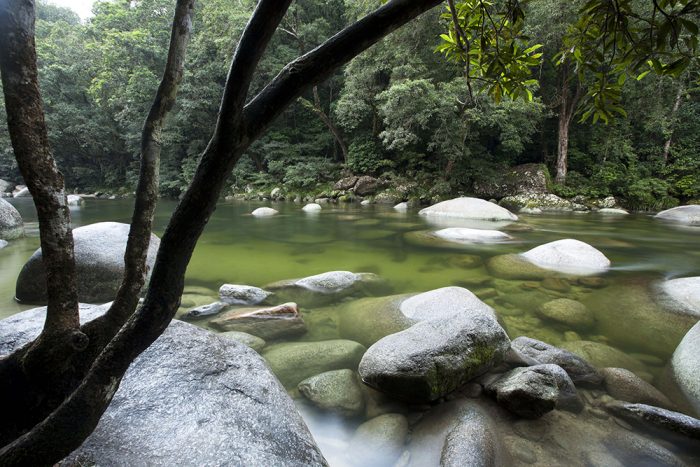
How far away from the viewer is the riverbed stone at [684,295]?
4.16m

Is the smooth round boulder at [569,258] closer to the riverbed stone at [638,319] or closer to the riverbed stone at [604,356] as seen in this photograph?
the riverbed stone at [638,319]

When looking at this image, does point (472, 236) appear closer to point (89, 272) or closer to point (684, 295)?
point (684, 295)

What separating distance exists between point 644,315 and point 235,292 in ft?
17.2

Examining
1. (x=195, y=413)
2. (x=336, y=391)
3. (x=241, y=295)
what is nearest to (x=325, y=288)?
(x=241, y=295)

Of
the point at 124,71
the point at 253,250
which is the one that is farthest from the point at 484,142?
the point at 124,71

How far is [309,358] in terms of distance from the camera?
3.15 metres

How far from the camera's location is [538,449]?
2.12m

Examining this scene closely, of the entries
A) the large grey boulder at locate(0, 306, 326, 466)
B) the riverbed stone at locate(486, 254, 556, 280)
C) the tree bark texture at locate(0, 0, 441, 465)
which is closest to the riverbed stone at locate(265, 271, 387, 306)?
the riverbed stone at locate(486, 254, 556, 280)

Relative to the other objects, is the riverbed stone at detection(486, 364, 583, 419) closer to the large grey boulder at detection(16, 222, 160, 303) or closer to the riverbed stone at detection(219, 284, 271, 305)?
the riverbed stone at detection(219, 284, 271, 305)

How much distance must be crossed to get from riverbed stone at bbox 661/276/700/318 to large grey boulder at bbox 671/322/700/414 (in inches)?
58.8

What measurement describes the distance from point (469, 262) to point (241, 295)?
4251 mm

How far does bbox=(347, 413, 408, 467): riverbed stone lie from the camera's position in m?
2.13

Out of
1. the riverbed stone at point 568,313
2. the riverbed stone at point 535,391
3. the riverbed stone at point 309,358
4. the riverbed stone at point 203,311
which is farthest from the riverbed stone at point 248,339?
the riverbed stone at point 568,313

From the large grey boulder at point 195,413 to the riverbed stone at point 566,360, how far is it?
7.08 feet
